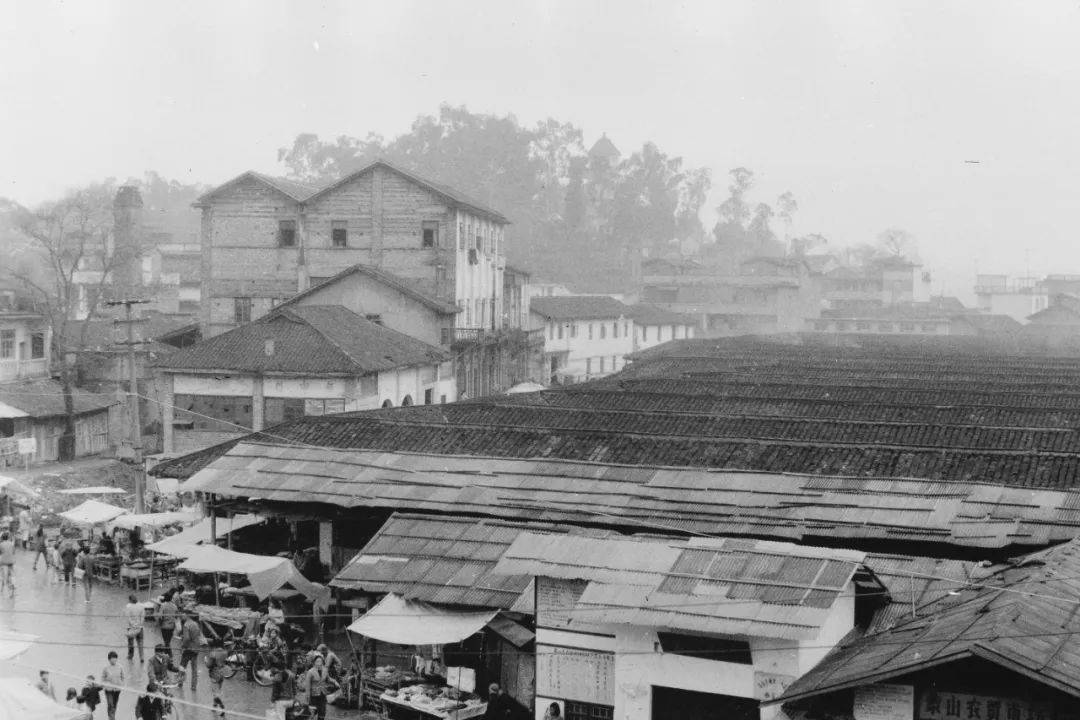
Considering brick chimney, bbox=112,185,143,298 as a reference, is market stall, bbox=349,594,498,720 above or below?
below

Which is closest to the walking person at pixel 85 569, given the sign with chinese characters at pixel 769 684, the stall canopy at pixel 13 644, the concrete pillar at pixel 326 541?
the concrete pillar at pixel 326 541

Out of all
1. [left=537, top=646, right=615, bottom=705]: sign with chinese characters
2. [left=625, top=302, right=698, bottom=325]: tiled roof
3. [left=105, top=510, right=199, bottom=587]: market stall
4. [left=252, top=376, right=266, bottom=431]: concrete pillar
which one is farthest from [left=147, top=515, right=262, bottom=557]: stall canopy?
[left=625, top=302, right=698, bottom=325]: tiled roof

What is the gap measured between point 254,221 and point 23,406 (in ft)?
50.3

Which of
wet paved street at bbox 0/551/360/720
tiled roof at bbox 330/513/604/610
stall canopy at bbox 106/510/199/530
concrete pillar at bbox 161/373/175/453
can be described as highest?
concrete pillar at bbox 161/373/175/453

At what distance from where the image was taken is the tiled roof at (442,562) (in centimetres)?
1695

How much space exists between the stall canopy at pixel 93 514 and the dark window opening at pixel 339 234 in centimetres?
2568

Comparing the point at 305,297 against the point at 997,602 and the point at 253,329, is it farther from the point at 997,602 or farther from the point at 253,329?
the point at 997,602

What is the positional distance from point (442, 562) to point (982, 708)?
27.1 feet

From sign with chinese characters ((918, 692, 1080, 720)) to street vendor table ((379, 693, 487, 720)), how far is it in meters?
6.33

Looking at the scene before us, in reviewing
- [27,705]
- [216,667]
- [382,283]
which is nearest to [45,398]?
[382,283]

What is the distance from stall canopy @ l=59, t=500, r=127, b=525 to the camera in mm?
27781

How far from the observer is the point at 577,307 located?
237 feet

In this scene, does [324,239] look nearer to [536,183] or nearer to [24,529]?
[24,529]

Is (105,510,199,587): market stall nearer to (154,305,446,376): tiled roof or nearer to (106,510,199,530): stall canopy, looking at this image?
(106,510,199,530): stall canopy
